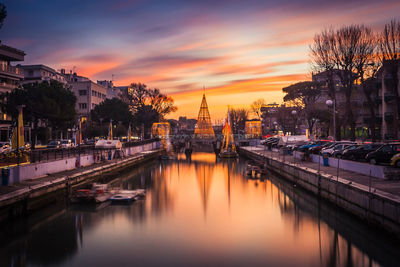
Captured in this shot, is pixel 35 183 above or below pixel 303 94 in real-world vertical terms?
below

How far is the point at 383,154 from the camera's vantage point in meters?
31.5

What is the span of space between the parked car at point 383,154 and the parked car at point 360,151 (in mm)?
2517

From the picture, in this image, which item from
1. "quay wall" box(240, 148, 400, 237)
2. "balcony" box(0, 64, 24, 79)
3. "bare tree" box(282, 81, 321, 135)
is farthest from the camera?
"bare tree" box(282, 81, 321, 135)

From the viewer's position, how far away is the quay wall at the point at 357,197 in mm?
17773

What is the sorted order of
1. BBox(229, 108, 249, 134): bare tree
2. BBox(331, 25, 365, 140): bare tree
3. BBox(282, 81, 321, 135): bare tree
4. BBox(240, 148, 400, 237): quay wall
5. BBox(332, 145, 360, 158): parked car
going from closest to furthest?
BBox(240, 148, 400, 237): quay wall < BBox(332, 145, 360, 158): parked car < BBox(331, 25, 365, 140): bare tree < BBox(282, 81, 321, 135): bare tree < BBox(229, 108, 249, 134): bare tree

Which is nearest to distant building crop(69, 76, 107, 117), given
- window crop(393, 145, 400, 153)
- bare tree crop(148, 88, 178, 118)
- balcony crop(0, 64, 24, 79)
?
bare tree crop(148, 88, 178, 118)

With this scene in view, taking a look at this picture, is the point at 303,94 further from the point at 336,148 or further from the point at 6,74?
the point at 6,74

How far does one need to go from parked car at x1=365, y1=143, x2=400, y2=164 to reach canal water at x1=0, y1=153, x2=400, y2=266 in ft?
20.7

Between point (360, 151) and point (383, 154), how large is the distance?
4.10 metres

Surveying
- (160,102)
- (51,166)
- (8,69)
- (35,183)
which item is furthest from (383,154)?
(160,102)

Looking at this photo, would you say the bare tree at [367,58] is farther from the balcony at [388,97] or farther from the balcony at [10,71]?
the balcony at [10,71]

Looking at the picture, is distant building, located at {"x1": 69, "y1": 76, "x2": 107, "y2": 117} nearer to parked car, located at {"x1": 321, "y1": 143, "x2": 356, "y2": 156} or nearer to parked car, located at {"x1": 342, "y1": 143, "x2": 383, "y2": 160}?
parked car, located at {"x1": 321, "y1": 143, "x2": 356, "y2": 156}

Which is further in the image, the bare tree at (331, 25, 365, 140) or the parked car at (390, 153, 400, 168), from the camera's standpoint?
the bare tree at (331, 25, 365, 140)

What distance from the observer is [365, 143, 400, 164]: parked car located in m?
31.3
